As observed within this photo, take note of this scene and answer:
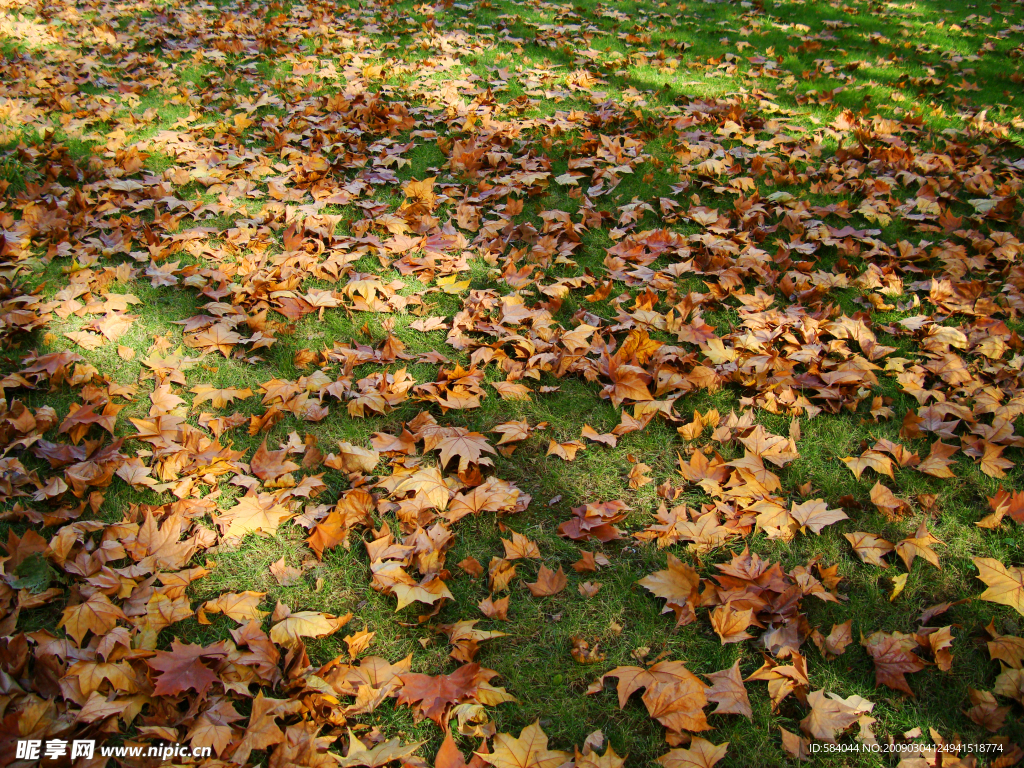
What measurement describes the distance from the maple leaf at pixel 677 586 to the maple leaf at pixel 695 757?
1.40 ft

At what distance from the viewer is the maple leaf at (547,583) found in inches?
90.7

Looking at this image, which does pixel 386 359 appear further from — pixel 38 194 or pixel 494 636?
pixel 38 194

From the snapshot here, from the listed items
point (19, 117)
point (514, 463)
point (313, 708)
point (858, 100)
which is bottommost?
point (313, 708)

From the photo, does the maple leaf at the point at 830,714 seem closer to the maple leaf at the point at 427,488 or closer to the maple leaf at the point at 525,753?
the maple leaf at the point at 525,753

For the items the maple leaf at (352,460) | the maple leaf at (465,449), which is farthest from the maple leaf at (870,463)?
the maple leaf at (352,460)

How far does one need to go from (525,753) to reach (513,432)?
1328 millimetres

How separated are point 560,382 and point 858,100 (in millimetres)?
4813

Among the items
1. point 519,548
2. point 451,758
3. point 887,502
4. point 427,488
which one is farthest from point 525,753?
point 887,502

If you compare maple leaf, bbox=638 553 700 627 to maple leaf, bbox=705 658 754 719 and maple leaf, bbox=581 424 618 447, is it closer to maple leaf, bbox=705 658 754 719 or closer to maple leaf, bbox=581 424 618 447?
maple leaf, bbox=705 658 754 719

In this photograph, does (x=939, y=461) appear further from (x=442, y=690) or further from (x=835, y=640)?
(x=442, y=690)

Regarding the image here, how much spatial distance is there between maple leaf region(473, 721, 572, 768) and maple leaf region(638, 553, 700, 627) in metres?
0.64

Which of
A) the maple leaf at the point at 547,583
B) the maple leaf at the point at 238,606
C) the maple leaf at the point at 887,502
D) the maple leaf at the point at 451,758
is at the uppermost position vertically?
the maple leaf at the point at 887,502

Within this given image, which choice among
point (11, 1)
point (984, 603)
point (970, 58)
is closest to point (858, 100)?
point (970, 58)

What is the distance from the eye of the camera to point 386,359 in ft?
10.7
